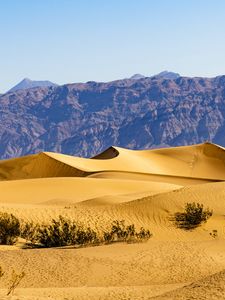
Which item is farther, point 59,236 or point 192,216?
point 192,216

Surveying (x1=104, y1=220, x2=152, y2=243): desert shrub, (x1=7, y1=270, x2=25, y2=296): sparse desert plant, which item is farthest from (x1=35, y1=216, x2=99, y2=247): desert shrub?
(x1=7, y1=270, x2=25, y2=296): sparse desert plant

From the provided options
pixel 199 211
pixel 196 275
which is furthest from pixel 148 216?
pixel 196 275

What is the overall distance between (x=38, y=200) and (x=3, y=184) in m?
4.25

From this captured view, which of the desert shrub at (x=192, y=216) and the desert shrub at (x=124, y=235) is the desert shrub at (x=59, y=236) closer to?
the desert shrub at (x=124, y=235)

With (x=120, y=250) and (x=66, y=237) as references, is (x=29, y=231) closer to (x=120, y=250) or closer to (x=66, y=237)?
(x=66, y=237)

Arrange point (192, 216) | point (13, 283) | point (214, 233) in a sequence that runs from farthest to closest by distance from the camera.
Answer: point (192, 216) → point (214, 233) → point (13, 283)

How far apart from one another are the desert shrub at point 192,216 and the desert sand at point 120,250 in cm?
24

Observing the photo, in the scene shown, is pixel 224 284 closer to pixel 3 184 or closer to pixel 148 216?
pixel 148 216

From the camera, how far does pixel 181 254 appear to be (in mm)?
13227

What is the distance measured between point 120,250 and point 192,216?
5943mm

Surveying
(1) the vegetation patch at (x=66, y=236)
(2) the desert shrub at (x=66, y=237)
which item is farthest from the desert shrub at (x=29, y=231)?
(2) the desert shrub at (x=66, y=237)

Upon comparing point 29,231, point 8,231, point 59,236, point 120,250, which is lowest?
point 29,231

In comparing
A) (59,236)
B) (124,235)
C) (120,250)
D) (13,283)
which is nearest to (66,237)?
(59,236)

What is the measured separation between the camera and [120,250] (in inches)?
528
